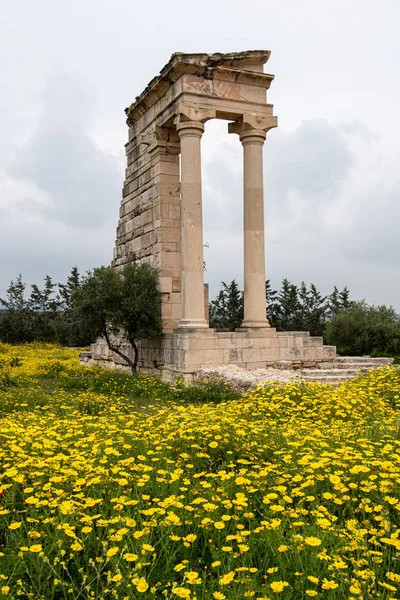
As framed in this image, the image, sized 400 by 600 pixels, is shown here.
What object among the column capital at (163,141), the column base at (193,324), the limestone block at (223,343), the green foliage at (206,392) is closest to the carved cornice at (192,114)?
the column capital at (163,141)

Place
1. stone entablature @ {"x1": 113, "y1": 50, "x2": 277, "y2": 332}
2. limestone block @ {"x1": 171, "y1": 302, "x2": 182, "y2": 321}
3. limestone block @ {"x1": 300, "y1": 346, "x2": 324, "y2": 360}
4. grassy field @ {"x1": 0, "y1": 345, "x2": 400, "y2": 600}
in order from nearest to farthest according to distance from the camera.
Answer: grassy field @ {"x1": 0, "y1": 345, "x2": 400, "y2": 600} → stone entablature @ {"x1": 113, "y1": 50, "x2": 277, "y2": 332} → limestone block @ {"x1": 300, "y1": 346, "x2": 324, "y2": 360} → limestone block @ {"x1": 171, "y1": 302, "x2": 182, "y2": 321}

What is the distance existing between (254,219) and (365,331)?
10460mm

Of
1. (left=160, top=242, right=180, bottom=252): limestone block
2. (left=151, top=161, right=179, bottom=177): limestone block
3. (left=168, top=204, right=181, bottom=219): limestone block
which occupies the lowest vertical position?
(left=160, top=242, right=180, bottom=252): limestone block

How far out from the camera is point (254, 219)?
17.5 metres

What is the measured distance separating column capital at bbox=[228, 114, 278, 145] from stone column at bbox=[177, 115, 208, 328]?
62.6 inches

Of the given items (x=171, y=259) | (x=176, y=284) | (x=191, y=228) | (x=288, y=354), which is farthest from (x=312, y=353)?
(x=191, y=228)

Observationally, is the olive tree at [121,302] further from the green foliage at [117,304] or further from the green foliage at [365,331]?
the green foliage at [365,331]

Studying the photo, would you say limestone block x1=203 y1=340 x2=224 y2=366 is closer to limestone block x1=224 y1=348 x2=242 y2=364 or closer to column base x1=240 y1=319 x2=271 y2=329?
limestone block x1=224 y1=348 x2=242 y2=364

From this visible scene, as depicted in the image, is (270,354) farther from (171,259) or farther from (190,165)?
(190,165)

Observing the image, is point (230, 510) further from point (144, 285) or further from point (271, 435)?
point (144, 285)

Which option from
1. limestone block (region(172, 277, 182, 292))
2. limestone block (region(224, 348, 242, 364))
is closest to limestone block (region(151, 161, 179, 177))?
limestone block (region(172, 277, 182, 292))

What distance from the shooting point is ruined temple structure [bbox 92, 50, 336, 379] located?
1634cm

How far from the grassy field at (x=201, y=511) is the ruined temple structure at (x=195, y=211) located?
315 inches

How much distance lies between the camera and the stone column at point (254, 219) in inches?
686
